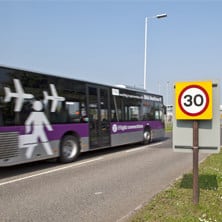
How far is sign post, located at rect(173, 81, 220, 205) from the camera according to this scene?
503 cm

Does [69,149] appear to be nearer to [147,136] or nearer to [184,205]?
[184,205]

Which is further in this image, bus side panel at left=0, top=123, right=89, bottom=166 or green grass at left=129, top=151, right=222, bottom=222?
bus side panel at left=0, top=123, right=89, bottom=166

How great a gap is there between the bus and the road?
66 centimetres

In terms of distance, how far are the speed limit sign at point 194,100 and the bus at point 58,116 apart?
5.33 metres

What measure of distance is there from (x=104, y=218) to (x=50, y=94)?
6.06 m

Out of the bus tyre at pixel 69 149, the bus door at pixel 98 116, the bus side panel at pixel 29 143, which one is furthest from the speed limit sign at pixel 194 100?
the bus door at pixel 98 116

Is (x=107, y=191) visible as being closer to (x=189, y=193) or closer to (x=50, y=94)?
(x=189, y=193)

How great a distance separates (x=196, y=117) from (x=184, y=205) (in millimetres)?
1466

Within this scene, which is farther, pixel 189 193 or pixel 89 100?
pixel 89 100

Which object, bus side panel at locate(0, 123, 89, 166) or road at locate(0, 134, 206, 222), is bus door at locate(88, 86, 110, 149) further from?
road at locate(0, 134, 206, 222)

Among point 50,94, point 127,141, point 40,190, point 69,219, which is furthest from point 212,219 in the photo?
point 127,141

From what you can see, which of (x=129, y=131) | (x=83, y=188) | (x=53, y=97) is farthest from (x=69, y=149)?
(x=129, y=131)

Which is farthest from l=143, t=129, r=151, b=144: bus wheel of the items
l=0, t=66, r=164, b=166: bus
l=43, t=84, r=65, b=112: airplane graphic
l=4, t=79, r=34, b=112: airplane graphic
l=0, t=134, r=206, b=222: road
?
l=4, t=79, r=34, b=112: airplane graphic

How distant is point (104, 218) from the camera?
5.34m
